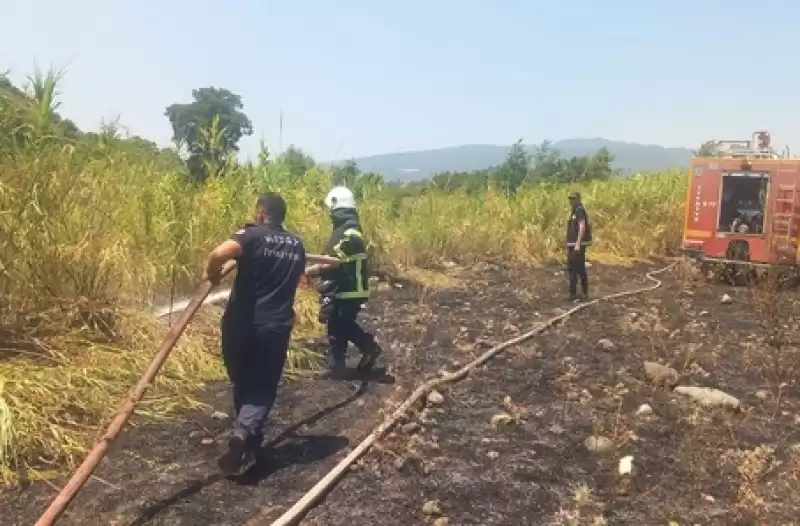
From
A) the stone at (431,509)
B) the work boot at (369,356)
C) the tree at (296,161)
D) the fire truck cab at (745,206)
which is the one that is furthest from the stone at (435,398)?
the fire truck cab at (745,206)

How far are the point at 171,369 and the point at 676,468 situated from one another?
149 inches

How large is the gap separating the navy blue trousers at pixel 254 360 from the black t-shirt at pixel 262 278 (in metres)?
0.06

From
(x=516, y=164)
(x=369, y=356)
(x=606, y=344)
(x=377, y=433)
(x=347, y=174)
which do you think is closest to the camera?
(x=377, y=433)

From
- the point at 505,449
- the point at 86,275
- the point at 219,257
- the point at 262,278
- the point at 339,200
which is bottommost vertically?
the point at 505,449

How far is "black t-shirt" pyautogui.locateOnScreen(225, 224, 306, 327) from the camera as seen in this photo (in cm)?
473

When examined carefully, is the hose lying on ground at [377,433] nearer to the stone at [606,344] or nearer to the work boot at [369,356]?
the work boot at [369,356]

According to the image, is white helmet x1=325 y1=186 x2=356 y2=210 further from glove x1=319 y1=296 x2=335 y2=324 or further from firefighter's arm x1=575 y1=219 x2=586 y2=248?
firefighter's arm x1=575 y1=219 x2=586 y2=248

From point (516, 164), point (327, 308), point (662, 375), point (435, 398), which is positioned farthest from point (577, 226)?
point (516, 164)

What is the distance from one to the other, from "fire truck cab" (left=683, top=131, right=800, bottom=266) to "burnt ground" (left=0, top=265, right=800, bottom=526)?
5.62m

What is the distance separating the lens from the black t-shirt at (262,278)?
4.73m

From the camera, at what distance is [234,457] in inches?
176

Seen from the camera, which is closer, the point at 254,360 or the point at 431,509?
the point at 431,509

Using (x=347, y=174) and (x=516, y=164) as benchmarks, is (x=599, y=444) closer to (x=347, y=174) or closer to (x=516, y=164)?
(x=347, y=174)

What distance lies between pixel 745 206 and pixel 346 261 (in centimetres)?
1076
